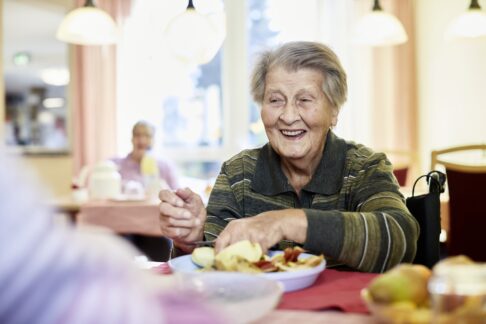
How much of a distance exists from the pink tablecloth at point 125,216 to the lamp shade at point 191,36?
90 centimetres

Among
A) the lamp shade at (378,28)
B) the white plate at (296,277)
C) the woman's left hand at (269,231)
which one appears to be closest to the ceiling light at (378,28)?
the lamp shade at (378,28)

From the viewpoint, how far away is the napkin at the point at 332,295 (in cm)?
90

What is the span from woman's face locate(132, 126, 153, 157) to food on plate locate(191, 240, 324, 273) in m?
3.24

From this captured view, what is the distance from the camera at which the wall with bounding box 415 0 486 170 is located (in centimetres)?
439

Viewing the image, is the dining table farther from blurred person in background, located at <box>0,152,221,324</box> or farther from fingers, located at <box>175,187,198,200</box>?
fingers, located at <box>175,187,198,200</box>

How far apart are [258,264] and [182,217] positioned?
0.43 metres

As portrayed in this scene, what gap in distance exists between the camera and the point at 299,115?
5.30 ft

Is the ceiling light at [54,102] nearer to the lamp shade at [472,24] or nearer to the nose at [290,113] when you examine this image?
the lamp shade at [472,24]

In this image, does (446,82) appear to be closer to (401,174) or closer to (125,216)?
(401,174)

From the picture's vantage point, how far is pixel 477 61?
4.38 m

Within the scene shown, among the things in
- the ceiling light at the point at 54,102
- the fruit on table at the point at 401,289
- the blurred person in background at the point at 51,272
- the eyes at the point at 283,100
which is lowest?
the fruit on table at the point at 401,289

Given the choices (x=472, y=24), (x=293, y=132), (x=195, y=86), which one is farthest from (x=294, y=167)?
(x=195, y=86)

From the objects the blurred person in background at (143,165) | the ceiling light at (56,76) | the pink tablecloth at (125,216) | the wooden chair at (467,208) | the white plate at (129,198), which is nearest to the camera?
the wooden chair at (467,208)

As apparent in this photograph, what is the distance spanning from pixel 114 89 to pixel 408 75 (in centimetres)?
243
